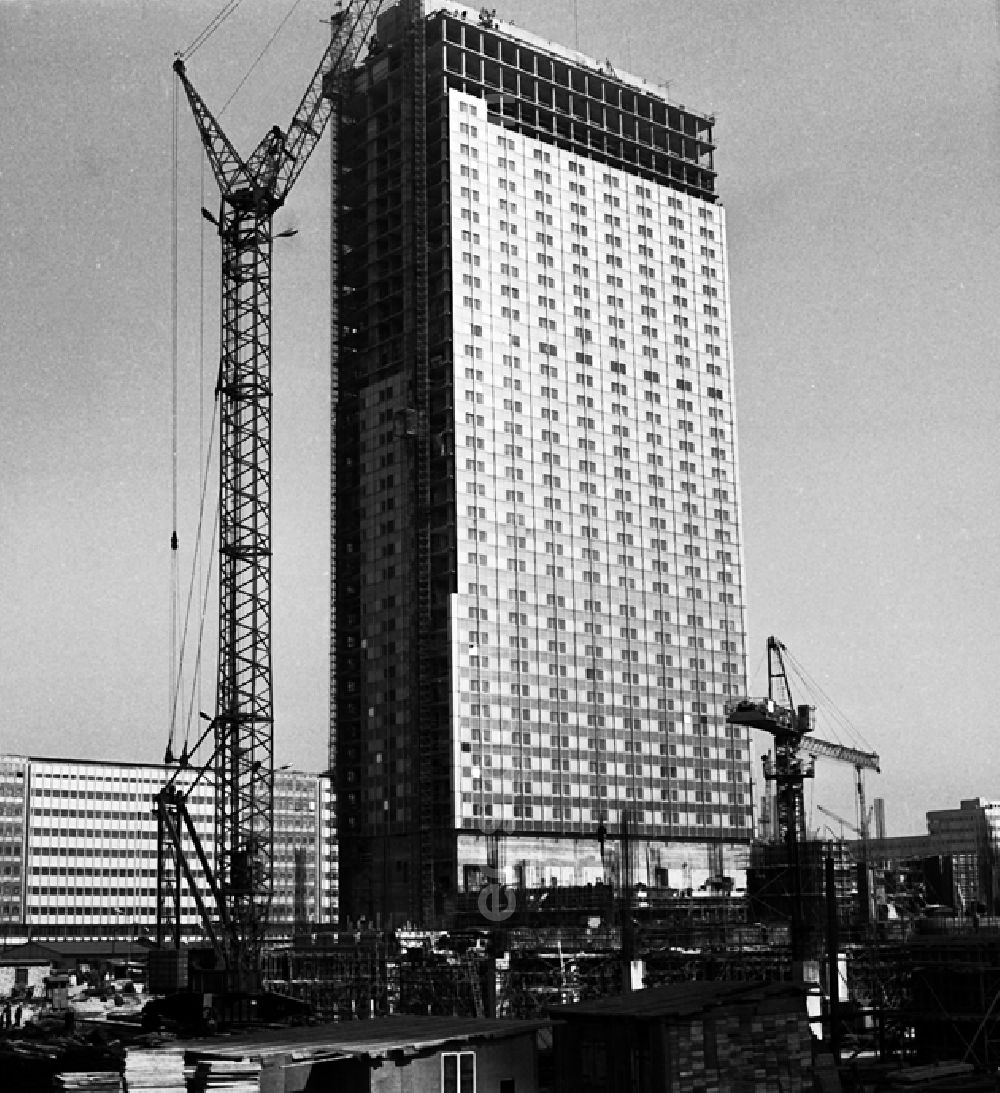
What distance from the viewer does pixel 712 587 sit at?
564 ft

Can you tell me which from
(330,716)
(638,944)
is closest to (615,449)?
(330,716)

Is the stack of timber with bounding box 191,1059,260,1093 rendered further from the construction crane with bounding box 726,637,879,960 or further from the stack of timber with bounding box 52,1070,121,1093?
the construction crane with bounding box 726,637,879,960

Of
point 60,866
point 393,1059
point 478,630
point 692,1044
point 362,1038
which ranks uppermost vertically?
point 478,630

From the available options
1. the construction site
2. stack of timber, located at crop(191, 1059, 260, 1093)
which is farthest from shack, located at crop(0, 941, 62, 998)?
stack of timber, located at crop(191, 1059, 260, 1093)

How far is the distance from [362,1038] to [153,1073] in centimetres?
601

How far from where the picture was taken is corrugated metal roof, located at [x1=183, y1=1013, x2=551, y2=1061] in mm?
41062

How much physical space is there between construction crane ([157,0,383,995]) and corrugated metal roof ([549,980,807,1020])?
44.9 m

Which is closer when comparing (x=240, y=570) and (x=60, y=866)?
(x=240, y=570)

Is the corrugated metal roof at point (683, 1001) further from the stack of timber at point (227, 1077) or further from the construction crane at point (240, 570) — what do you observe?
the construction crane at point (240, 570)

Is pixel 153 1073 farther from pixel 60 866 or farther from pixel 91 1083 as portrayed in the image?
pixel 60 866

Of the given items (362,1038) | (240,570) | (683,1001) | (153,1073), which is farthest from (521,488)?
(153,1073)

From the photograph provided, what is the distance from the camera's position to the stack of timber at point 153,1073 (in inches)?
1585

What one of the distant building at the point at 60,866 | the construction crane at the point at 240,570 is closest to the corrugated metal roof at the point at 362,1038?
the construction crane at the point at 240,570

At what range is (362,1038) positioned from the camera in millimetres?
44062
